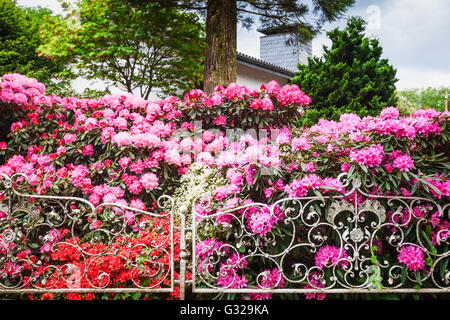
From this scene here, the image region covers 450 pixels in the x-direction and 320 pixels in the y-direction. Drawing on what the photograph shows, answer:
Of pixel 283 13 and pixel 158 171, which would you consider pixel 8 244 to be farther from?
→ pixel 283 13

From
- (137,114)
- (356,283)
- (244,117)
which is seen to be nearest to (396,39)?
(244,117)

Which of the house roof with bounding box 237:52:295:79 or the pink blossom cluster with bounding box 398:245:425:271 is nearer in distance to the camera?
the pink blossom cluster with bounding box 398:245:425:271

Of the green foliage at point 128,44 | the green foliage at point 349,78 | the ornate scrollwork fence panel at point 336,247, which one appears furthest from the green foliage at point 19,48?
the ornate scrollwork fence panel at point 336,247

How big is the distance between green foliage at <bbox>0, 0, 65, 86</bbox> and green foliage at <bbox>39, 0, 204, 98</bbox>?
1.59m

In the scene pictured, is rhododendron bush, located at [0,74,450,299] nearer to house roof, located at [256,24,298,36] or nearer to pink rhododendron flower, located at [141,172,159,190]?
pink rhododendron flower, located at [141,172,159,190]

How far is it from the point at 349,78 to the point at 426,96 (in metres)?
40.9

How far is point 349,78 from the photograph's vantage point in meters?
7.15

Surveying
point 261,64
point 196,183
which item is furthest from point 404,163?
point 261,64

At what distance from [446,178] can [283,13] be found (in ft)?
15.8

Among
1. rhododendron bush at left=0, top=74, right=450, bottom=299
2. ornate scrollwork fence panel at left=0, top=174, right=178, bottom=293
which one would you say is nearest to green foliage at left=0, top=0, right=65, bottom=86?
rhododendron bush at left=0, top=74, right=450, bottom=299

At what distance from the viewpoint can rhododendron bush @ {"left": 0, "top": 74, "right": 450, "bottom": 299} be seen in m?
2.21

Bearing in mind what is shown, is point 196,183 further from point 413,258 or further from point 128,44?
point 128,44

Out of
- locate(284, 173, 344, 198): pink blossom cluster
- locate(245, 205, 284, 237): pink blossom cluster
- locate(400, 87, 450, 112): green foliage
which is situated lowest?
locate(245, 205, 284, 237): pink blossom cluster

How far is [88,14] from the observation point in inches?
366
